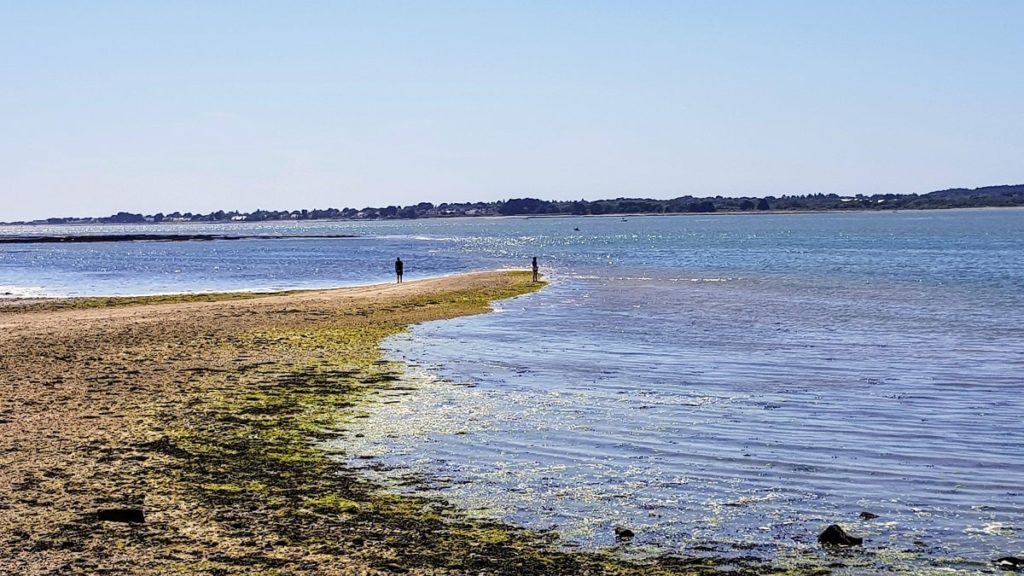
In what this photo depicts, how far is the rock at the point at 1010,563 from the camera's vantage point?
407 inches

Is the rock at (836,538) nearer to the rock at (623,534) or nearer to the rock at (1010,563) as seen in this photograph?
the rock at (1010,563)

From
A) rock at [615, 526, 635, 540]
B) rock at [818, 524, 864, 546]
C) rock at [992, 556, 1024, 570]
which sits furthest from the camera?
rock at [615, 526, 635, 540]

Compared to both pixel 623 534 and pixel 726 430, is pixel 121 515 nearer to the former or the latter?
pixel 623 534

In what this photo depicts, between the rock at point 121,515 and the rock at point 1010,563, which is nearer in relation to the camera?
the rock at point 1010,563

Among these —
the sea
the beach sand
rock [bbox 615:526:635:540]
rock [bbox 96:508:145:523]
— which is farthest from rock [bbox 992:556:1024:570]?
rock [bbox 96:508:145:523]

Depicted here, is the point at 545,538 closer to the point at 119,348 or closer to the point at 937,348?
the point at 119,348

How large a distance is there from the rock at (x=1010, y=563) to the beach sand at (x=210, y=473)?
2.76 m

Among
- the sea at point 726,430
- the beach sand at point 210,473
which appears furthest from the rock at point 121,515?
the sea at point 726,430

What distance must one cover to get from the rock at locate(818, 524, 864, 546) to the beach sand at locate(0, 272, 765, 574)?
147 cm

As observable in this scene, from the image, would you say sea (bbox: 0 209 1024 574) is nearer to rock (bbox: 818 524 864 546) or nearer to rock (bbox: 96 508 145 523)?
rock (bbox: 818 524 864 546)

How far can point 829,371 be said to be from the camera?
80.9 ft

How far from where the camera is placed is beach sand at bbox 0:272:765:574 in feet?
34.2

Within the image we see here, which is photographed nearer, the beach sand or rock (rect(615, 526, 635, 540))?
the beach sand

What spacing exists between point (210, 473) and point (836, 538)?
24.9 ft
